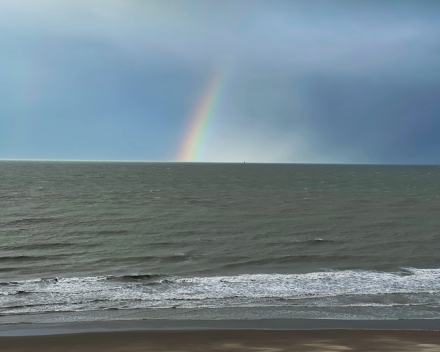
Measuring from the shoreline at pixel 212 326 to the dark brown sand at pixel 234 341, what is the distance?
397mm

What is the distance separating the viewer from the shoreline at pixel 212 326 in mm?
13820

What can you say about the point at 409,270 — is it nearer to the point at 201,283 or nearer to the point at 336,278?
the point at 336,278

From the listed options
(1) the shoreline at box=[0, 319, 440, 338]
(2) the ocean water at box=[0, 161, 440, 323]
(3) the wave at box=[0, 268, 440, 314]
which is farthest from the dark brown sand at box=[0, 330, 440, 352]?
(3) the wave at box=[0, 268, 440, 314]

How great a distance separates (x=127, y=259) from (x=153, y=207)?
A: 98.4ft

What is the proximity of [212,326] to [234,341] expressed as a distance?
1.86 metres

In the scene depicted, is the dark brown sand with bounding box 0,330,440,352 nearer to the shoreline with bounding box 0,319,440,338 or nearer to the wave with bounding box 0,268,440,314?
the shoreline with bounding box 0,319,440,338

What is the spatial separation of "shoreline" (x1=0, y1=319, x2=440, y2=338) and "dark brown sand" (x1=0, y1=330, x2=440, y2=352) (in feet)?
1.30

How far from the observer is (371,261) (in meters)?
25.8

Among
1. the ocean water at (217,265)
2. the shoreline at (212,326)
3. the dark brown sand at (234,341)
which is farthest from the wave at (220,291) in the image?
the dark brown sand at (234,341)

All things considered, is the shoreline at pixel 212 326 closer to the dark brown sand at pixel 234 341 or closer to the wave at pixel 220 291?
the dark brown sand at pixel 234 341

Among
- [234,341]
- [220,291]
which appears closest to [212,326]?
[234,341]

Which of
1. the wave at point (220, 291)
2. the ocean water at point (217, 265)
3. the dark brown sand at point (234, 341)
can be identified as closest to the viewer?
the dark brown sand at point (234, 341)

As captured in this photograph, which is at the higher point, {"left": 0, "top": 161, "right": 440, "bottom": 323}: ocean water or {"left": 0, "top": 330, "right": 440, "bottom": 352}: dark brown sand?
→ {"left": 0, "top": 161, "right": 440, "bottom": 323}: ocean water

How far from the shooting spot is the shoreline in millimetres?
13820
